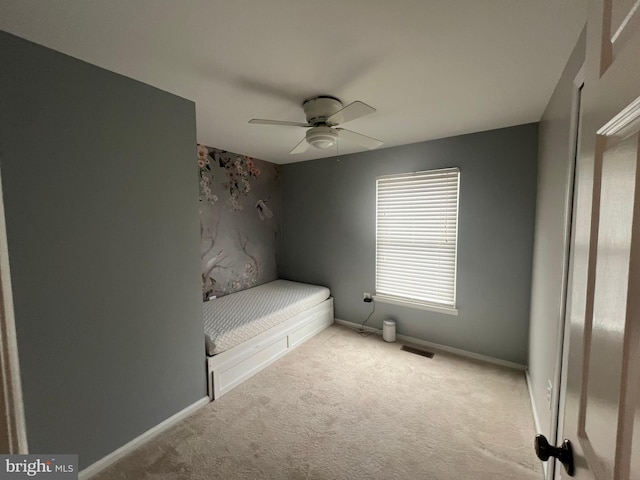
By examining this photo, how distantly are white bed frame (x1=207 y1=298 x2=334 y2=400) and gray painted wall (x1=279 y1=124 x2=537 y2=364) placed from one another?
599 mm

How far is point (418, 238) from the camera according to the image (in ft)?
9.86

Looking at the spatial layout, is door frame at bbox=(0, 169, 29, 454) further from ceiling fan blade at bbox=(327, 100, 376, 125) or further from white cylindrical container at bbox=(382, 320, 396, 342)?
white cylindrical container at bbox=(382, 320, 396, 342)

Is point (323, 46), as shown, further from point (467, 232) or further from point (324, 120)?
point (467, 232)

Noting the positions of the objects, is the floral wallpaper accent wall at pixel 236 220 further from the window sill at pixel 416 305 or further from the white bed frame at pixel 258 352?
the window sill at pixel 416 305

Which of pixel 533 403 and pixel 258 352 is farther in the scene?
pixel 258 352

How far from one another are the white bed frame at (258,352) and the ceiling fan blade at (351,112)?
6.69 feet

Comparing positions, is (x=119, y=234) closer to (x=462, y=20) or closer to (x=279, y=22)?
(x=279, y=22)

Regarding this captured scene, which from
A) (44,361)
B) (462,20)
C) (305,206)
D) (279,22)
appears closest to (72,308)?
(44,361)

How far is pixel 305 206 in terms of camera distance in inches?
151

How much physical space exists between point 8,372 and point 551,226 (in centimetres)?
236

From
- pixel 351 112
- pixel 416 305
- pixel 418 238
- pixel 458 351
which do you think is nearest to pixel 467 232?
pixel 418 238

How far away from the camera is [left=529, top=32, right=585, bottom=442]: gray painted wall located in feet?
4.46

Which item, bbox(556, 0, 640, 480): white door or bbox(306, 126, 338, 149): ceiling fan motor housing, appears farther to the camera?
bbox(306, 126, 338, 149): ceiling fan motor housing

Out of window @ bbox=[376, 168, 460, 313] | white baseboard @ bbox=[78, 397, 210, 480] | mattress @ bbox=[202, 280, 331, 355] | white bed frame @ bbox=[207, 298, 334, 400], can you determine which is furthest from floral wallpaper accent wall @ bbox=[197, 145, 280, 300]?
window @ bbox=[376, 168, 460, 313]
